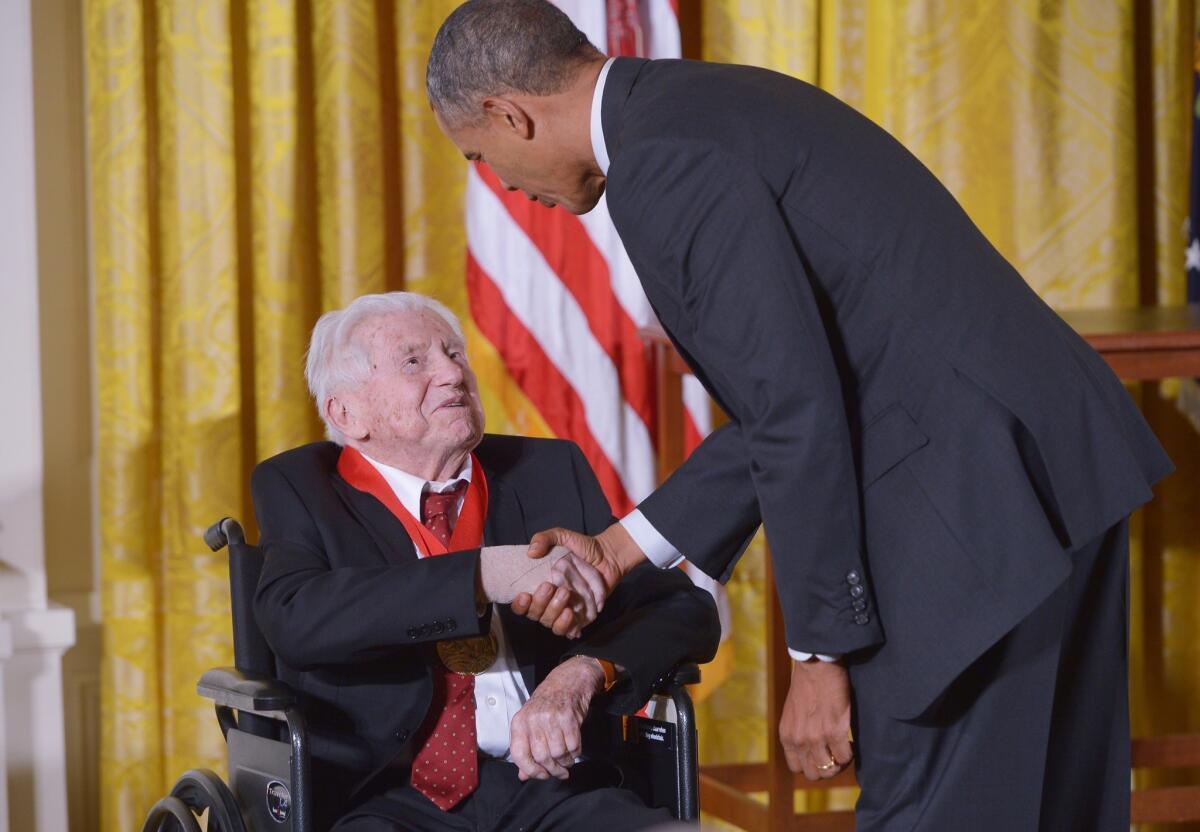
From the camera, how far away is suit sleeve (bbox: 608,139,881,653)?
154cm

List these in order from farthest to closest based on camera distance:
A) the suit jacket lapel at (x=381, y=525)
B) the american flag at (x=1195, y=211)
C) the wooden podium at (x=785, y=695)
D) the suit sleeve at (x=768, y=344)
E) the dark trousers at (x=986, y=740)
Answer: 1. the american flag at (x=1195, y=211)
2. the wooden podium at (x=785, y=695)
3. the suit jacket lapel at (x=381, y=525)
4. the dark trousers at (x=986, y=740)
5. the suit sleeve at (x=768, y=344)

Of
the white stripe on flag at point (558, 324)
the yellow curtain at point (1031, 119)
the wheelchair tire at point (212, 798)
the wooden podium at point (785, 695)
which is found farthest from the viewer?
the yellow curtain at point (1031, 119)

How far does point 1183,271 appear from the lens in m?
3.95

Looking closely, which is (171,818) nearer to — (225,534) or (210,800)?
(210,800)

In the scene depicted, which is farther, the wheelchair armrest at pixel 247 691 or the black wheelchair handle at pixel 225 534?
the black wheelchair handle at pixel 225 534

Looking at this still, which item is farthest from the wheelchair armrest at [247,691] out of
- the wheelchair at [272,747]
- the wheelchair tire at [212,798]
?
the wheelchair tire at [212,798]

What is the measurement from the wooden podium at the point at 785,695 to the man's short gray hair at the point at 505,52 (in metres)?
1.57

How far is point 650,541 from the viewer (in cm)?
204

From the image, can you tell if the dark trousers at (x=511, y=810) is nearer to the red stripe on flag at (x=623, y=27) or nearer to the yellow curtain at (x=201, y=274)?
the yellow curtain at (x=201, y=274)

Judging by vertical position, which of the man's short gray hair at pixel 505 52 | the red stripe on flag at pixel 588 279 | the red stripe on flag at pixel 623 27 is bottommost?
the red stripe on flag at pixel 588 279

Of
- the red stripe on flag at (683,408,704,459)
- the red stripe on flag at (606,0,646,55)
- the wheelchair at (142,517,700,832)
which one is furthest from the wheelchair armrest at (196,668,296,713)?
the red stripe on flag at (606,0,646,55)

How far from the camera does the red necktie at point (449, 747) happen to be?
2.19 metres

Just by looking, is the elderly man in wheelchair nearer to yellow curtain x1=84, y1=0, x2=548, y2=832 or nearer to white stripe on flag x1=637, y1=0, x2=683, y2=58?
yellow curtain x1=84, y1=0, x2=548, y2=832

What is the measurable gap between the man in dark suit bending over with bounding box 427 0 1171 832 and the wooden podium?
1.22 meters
